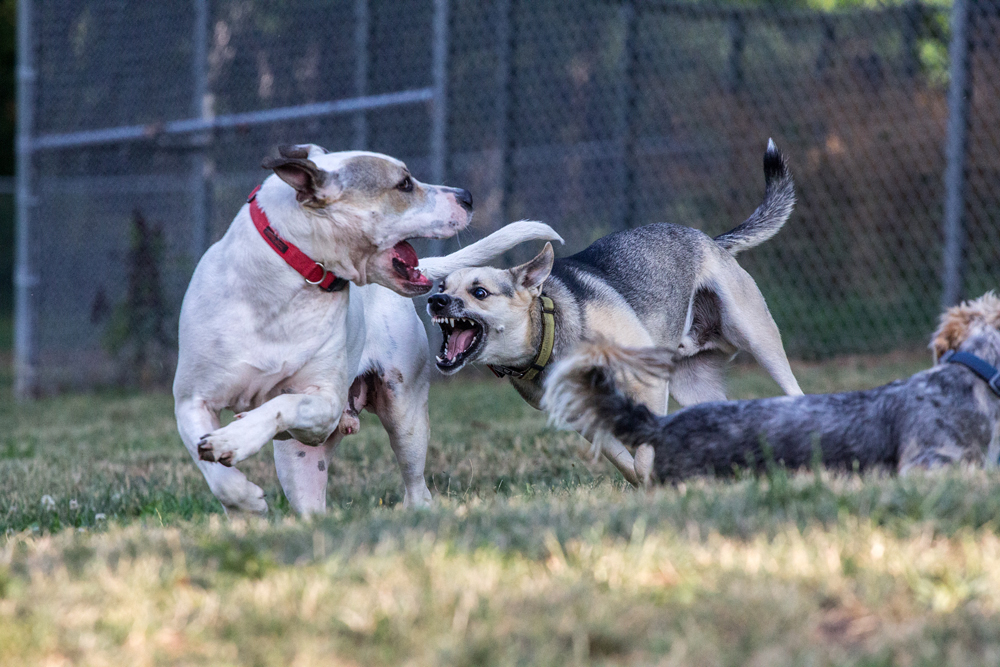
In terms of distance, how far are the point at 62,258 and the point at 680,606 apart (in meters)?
11.7

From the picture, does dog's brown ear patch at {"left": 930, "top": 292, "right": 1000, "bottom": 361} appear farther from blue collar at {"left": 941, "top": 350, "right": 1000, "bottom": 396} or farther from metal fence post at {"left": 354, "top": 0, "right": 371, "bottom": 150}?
metal fence post at {"left": 354, "top": 0, "right": 371, "bottom": 150}

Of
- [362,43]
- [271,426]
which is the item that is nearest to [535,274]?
[271,426]

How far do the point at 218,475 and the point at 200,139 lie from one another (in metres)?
7.57

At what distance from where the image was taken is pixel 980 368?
372 cm

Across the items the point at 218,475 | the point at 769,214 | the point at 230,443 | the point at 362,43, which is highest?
the point at 362,43

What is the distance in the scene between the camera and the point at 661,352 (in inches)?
144

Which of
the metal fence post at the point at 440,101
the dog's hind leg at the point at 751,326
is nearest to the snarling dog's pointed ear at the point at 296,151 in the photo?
the dog's hind leg at the point at 751,326

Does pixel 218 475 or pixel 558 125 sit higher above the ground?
pixel 558 125

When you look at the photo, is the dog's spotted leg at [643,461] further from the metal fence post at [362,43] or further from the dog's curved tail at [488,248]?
the metal fence post at [362,43]

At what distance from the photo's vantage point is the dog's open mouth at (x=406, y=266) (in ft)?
14.2

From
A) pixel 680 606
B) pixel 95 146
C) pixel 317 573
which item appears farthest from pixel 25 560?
pixel 95 146

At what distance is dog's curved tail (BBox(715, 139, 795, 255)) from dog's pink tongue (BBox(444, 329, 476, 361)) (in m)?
1.72

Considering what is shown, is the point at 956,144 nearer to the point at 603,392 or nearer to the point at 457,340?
the point at 457,340

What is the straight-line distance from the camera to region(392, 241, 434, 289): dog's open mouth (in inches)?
170
